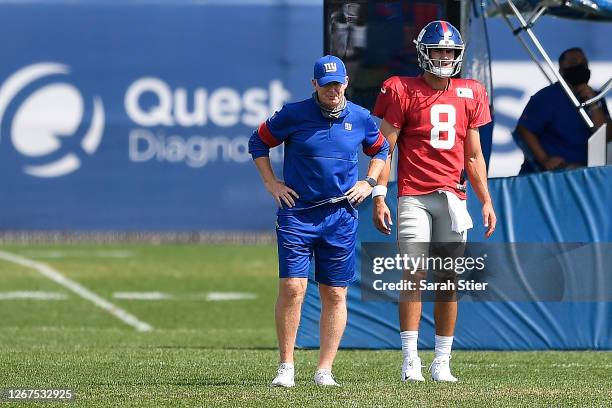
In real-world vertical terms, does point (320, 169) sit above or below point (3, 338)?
above

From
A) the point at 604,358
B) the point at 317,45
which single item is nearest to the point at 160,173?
the point at 317,45

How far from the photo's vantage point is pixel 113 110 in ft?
65.8

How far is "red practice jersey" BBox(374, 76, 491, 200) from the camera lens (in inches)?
354

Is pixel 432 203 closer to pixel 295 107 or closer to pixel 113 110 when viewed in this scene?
pixel 295 107

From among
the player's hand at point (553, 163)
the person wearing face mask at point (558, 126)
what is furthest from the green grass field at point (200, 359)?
the person wearing face mask at point (558, 126)

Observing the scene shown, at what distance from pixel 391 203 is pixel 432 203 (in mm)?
2175

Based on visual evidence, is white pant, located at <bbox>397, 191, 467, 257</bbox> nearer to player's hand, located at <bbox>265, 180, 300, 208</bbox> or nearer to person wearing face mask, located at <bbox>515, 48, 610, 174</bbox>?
player's hand, located at <bbox>265, 180, 300, 208</bbox>

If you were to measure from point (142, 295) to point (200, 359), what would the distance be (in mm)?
7407

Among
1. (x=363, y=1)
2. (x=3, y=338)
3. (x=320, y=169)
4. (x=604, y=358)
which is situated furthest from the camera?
(x=3, y=338)

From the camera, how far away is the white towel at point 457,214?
29.3 ft

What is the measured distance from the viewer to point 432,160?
902cm

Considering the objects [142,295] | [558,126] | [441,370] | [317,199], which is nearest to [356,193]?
[317,199]

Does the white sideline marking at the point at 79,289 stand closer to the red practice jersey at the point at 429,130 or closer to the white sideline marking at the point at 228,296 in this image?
the white sideline marking at the point at 228,296

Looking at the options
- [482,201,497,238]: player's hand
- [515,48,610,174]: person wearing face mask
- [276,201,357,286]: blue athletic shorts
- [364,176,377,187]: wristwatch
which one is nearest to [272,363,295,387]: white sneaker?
[276,201,357,286]: blue athletic shorts
